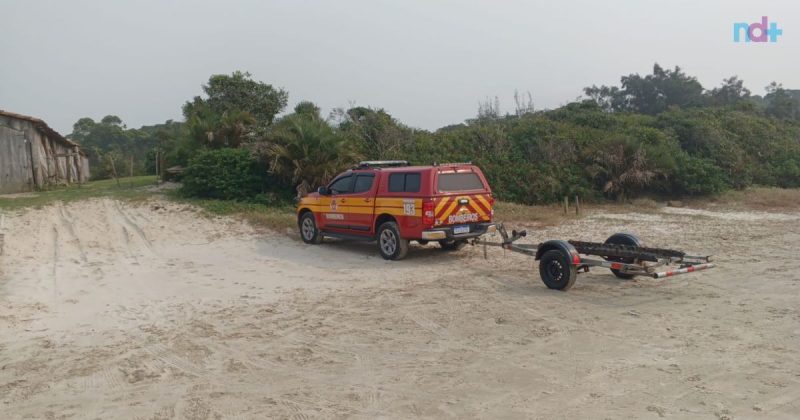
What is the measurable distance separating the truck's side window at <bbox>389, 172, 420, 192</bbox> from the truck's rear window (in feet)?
1.56

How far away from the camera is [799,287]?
8.55 metres

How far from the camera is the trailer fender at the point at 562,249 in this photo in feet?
28.6

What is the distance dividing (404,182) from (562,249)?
388 cm

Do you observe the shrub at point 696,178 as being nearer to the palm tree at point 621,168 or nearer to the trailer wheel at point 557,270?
the palm tree at point 621,168

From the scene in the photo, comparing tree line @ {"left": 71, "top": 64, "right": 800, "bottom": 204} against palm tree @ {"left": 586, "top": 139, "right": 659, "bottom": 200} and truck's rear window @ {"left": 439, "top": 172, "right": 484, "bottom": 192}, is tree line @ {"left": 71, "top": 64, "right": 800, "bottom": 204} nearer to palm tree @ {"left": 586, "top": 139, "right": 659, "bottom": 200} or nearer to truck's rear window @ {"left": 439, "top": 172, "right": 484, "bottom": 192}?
palm tree @ {"left": 586, "top": 139, "right": 659, "bottom": 200}

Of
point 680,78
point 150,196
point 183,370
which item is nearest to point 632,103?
point 680,78

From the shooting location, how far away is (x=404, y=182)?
11.8 m

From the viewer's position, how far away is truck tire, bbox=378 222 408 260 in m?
11.8

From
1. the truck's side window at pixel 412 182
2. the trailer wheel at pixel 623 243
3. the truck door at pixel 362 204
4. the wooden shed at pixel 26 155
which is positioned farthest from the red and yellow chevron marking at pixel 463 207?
the wooden shed at pixel 26 155

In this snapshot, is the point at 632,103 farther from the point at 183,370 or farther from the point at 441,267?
the point at 183,370

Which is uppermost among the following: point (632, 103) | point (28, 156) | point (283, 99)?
point (632, 103)

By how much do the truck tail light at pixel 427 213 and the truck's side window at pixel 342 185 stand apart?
7.92ft

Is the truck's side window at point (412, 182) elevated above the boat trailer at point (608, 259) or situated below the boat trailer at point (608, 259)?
above

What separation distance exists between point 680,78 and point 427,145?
3890cm
